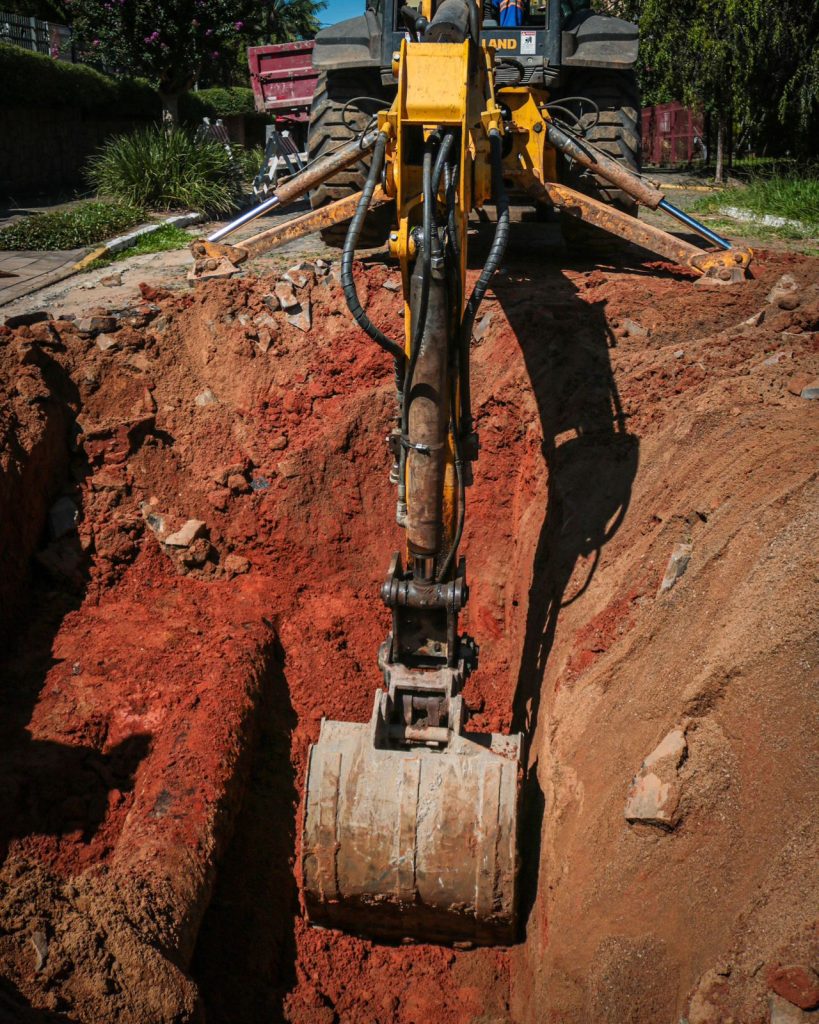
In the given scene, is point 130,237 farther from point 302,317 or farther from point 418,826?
point 418,826

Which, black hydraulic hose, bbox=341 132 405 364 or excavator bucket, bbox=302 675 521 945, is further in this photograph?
excavator bucket, bbox=302 675 521 945

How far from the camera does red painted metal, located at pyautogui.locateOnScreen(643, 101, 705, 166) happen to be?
25328mm

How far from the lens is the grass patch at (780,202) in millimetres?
11039

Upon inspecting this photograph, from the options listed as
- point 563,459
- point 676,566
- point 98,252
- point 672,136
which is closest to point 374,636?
point 563,459

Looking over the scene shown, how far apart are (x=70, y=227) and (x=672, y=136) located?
19946 millimetres

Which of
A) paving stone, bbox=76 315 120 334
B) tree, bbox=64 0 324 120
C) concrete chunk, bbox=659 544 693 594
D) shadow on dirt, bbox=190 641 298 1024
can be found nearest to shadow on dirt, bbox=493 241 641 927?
concrete chunk, bbox=659 544 693 594

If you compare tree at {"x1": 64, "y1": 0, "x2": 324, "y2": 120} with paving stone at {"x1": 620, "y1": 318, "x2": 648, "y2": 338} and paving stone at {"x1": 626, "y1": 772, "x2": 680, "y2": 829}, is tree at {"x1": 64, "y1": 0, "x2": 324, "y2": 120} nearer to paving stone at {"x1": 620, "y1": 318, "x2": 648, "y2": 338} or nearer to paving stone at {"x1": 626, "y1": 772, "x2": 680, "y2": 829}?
paving stone at {"x1": 620, "y1": 318, "x2": 648, "y2": 338}

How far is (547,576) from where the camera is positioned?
5836 mm

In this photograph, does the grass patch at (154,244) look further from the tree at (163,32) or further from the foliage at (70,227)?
the tree at (163,32)

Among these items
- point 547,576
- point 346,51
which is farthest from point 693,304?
point 346,51

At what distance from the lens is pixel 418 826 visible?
13.0 feet

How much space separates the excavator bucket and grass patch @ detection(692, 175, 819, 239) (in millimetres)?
8864

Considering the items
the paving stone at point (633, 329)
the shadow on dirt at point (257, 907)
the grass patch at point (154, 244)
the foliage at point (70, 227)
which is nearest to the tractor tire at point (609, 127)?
the paving stone at point (633, 329)

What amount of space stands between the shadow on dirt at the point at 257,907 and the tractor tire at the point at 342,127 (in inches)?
200
